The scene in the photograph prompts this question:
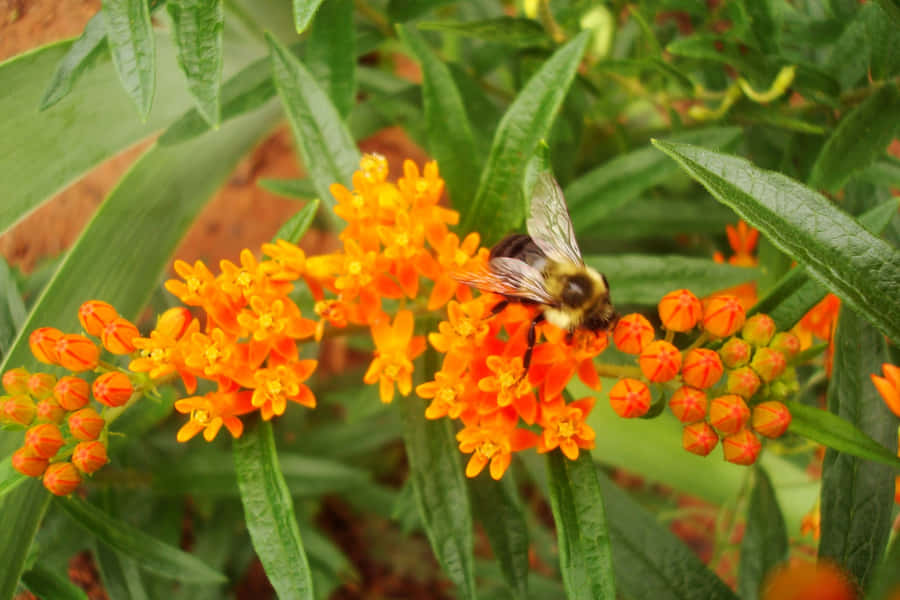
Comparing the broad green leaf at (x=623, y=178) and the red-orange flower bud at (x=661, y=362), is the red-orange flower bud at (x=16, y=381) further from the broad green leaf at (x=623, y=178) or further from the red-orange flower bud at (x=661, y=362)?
the broad green leaf at (x=623, y=178)

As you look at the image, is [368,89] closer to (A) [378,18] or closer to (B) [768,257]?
(A) [378,18]

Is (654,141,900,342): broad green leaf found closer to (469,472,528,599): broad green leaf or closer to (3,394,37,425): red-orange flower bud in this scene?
(469,472,528,599): broad green leaf

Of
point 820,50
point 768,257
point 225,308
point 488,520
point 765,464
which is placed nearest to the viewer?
point 225,308

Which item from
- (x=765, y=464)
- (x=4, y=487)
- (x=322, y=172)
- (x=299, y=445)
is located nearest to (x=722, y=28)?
(x=765, y=464)

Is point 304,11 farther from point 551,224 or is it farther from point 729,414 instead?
point 729,414

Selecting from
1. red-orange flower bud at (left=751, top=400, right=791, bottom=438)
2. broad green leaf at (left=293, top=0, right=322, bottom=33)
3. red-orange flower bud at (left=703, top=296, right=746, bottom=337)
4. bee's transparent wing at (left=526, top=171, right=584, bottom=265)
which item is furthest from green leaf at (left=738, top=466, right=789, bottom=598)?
broad green leaf at (left=293, top=0, right=322, bottom=33)

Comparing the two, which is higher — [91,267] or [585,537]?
[91,267]

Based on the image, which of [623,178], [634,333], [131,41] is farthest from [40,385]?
[623,178]
